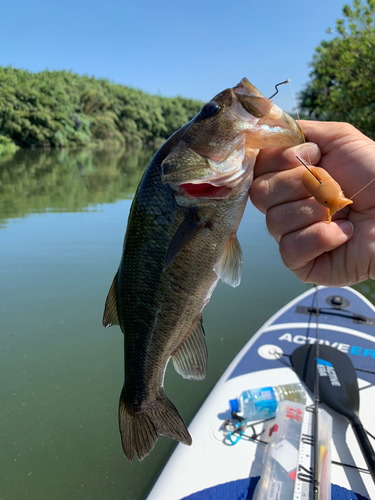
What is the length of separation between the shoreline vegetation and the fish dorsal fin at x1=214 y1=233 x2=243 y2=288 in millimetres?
47445

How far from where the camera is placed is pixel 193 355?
1.89m

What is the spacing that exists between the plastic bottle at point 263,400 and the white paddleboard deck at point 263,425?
11 cm

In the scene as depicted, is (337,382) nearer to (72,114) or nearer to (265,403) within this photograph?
(265,403)

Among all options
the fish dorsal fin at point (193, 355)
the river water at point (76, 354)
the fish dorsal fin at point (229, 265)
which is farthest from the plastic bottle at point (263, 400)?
the fish dorsal fin at point (229, 265)

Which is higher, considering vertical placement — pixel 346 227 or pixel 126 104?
pixel 126 104

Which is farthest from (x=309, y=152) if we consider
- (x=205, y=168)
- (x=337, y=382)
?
(x=337, y=382)

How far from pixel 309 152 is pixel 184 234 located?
0.67 m

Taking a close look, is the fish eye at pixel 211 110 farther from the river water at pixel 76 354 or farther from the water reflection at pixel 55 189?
the water reflection at pixel 55 189

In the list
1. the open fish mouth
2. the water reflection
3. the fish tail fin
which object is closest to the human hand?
the open fish mouth

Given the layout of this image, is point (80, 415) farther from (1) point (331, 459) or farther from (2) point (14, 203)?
(2) point (14, 203)

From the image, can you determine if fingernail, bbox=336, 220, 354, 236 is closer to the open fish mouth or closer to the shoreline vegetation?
the open fish mouth

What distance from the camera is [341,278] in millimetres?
1658

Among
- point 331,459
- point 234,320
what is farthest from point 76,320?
point 331,459

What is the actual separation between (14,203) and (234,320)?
533 inches
